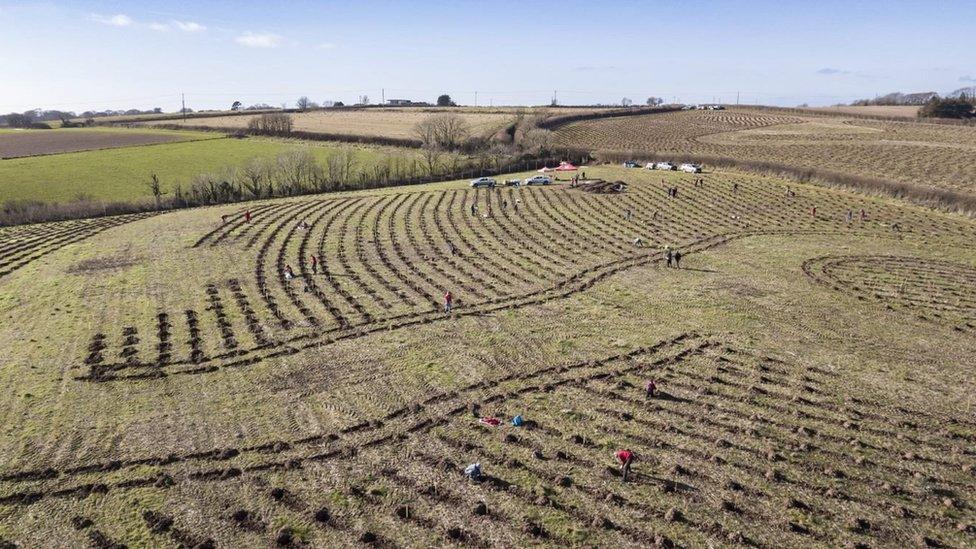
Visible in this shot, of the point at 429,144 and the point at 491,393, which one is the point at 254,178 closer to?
the point at 429,144

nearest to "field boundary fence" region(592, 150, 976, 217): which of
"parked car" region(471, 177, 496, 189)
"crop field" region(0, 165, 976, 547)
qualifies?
"crop field" region(0, 165, 976, 547)

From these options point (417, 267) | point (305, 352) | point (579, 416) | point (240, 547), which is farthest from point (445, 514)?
point (417, 267)

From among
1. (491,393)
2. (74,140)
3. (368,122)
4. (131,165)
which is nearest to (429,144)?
(131,165)

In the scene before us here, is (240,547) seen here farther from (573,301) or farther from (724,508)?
(573,301)

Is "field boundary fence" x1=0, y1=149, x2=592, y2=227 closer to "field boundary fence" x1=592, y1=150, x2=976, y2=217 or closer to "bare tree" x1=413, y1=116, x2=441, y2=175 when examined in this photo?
"bare tree" x1=413, y1=116, x2=441, y2=175

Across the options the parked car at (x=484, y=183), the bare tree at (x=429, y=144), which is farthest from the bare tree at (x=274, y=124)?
the parked car at (x=484, y=183)

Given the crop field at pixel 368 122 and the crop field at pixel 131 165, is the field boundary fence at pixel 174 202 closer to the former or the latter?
the crop field at pixel 131 165
